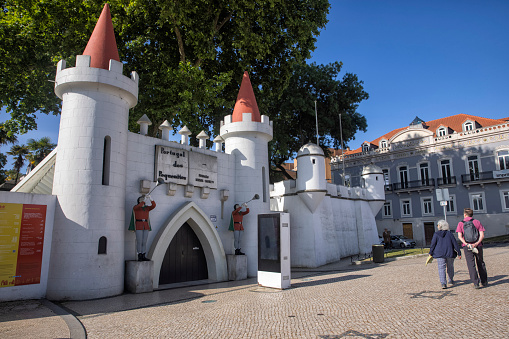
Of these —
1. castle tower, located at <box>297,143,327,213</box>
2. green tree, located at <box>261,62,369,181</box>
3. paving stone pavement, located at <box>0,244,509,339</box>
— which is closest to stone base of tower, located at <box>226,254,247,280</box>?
paving stone pavement, located at <box>0,244,509,339</box>

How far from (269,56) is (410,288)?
48.2ft

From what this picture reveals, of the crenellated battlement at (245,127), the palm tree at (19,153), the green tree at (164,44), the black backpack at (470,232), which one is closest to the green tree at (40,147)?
the palm tree at (19,153)

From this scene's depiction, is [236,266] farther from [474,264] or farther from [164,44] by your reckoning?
[164,44]

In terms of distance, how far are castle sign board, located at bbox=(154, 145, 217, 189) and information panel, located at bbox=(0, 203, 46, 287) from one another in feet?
12.5

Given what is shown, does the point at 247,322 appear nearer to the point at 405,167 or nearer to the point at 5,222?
the point at 5,222

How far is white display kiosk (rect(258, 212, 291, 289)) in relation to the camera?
34.7ft

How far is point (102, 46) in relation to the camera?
1083 cm

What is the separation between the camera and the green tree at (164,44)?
1612 centimetres

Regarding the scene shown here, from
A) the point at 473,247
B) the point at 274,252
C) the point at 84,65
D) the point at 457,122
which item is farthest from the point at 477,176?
the point at 84,65

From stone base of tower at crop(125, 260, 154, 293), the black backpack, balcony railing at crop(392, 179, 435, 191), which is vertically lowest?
stone base of tower at crop(125, 260, 154, 293)

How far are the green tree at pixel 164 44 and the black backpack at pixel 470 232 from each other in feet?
39.4

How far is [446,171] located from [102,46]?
107ft

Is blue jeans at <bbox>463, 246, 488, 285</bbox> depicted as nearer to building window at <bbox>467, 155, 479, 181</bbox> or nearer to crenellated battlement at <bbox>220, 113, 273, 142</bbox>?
crenellated battlement at <bbox>220, 113, 273, 142</bbox>

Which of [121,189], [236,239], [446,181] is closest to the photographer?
[121,189]
